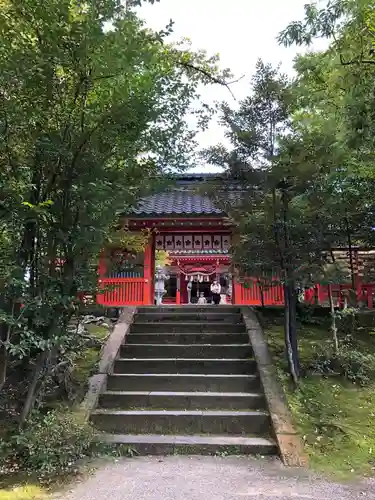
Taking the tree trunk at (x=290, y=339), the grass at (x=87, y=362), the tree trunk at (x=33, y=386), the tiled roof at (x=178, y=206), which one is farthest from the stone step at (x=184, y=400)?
the tiled roof at (x=178, y=206)

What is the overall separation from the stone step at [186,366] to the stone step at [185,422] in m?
1.10

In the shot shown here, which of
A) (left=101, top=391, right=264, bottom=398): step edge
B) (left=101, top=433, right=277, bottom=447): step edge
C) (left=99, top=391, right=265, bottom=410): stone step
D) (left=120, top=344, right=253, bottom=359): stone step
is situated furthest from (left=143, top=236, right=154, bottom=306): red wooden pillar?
(left=101, top=433, right=277, bottom=447): step edge

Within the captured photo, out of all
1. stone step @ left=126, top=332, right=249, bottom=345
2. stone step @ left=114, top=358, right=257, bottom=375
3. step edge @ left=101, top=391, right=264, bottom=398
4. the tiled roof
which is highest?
the tiled roof

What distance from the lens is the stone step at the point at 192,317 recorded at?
824 cm

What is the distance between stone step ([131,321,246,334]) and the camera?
7.82 m

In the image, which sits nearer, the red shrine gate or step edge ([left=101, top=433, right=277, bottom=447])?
step edge ([left=101, top=433, right=277, bottom=447])

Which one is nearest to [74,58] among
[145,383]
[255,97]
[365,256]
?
[255,97]

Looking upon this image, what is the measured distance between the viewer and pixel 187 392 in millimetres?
5949

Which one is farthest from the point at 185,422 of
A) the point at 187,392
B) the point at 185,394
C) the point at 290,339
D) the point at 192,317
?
the point at 192,317

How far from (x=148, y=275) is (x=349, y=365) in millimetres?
5990

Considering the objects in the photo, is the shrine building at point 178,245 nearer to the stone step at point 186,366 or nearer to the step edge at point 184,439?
the stone step at point 186,366

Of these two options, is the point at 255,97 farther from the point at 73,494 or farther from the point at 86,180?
the point at 73,494

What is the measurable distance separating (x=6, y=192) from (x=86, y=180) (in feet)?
2.70

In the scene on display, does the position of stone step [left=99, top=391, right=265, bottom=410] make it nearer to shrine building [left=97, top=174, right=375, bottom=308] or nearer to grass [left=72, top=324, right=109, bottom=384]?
grass [left=72, top=324, right=109, bottom=384]
